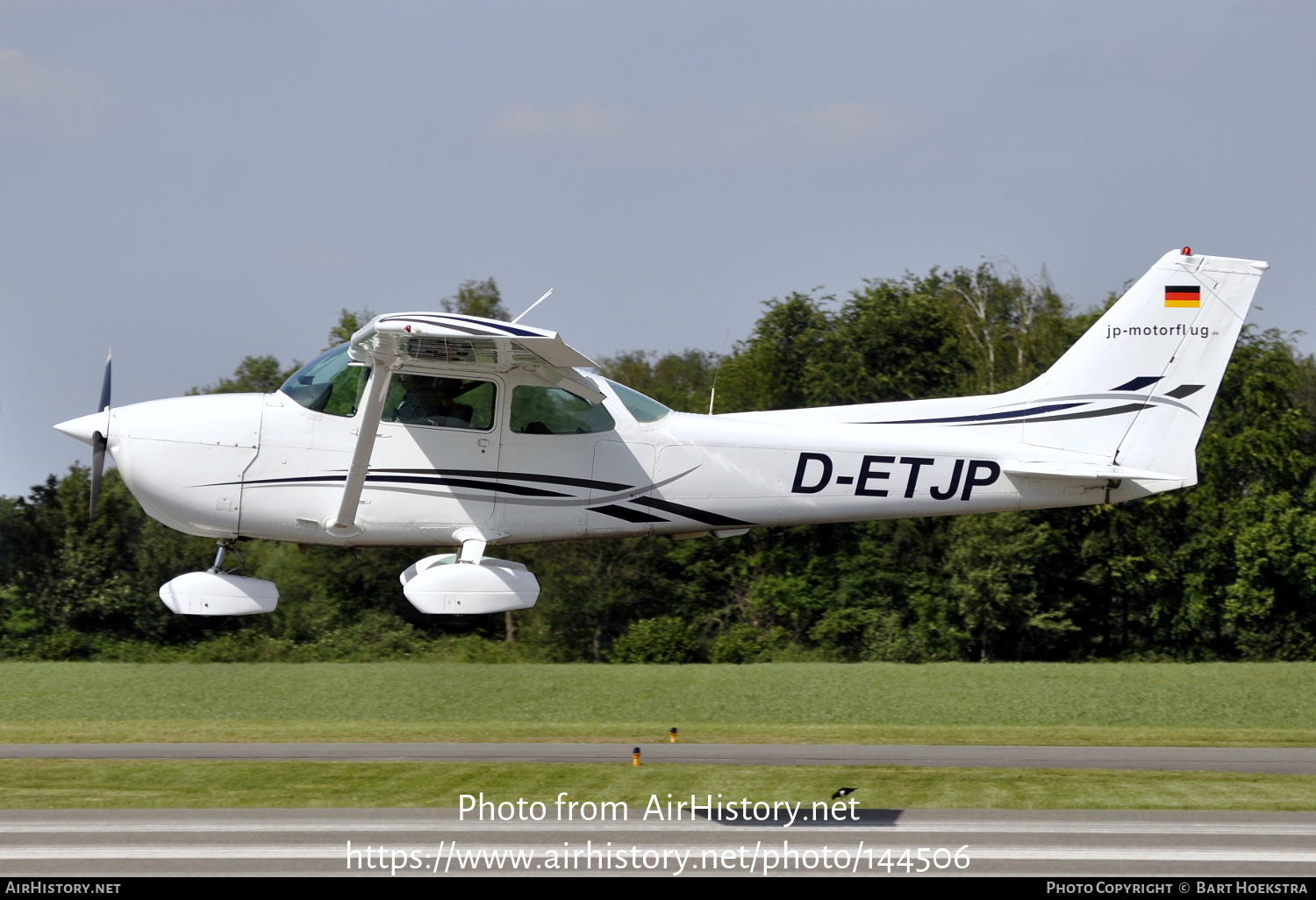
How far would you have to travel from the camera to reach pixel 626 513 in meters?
10.3

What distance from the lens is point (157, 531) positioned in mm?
26516

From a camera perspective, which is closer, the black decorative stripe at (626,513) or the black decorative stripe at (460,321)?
the black decorative stripe at (460,321)

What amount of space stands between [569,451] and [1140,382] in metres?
5.05

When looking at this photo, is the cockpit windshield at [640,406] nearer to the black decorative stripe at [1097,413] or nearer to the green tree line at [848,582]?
the black decorative stripe at [1097,413]

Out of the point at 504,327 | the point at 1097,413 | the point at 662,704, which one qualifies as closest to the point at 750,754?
the point at 662,704

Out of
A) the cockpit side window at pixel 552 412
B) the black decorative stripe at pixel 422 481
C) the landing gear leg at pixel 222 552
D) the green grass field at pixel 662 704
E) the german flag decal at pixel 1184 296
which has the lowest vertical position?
the green grass field at pixel 662 704

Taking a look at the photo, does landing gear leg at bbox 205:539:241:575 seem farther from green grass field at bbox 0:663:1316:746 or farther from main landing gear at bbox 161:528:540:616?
green grass field at bbox 0:663:1316:746

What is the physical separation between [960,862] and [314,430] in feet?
18.5

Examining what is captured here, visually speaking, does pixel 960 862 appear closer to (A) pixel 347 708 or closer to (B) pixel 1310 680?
(A) pixel 347 708

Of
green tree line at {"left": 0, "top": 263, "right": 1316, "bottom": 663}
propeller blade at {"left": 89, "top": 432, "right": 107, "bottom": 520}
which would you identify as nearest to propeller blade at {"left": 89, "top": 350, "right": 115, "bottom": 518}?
propeller blade at {"left": 89, "top": 432, "right": 107, "bottom": 520}

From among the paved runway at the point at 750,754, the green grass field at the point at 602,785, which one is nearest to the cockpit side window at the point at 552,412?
the green grass field at the point at 602,785

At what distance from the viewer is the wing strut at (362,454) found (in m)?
9.19

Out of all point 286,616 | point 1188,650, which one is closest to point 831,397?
point 1188,650

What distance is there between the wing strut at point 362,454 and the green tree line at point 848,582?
12624 millimetres
